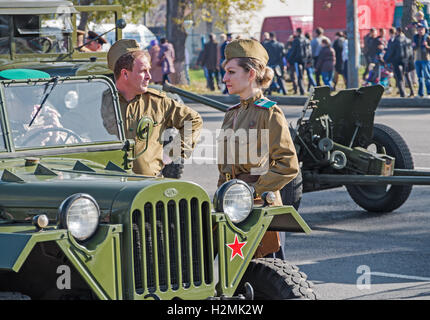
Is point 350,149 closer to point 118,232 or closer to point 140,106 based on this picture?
point 140,106

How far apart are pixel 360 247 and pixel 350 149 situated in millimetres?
1276

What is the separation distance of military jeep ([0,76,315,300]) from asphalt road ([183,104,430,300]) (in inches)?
55.7

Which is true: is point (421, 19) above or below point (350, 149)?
above

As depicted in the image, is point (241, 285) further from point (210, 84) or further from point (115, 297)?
point (210, 84)

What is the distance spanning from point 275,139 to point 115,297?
1529 millimetres

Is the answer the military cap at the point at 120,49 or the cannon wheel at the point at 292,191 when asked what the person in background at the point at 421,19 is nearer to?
the cannon wheel at the point at 292,191

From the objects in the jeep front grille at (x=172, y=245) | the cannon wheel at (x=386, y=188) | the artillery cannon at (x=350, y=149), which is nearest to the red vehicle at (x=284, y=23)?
the cannon wheel at (x=386, y=188)

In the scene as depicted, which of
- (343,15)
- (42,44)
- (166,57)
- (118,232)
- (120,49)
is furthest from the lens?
(343,15)

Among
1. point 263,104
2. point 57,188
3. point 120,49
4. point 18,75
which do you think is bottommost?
point 57,188

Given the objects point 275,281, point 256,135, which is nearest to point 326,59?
point 256,135

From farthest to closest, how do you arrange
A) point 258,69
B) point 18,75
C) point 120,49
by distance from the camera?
point 120,49
point 18,75
point 258,69

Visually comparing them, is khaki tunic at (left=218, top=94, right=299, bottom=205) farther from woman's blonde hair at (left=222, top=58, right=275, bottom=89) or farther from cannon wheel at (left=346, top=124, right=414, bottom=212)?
cannon wheel at (left=346, top=124, right=414, bottom=212)

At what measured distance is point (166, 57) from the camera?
27062mm

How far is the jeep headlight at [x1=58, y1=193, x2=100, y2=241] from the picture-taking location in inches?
173
